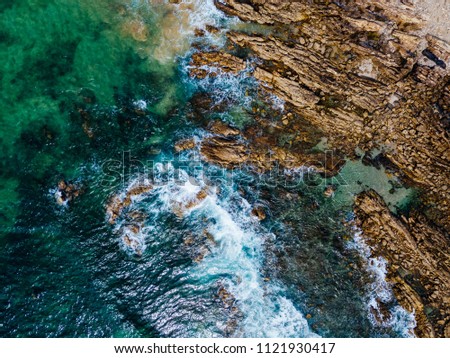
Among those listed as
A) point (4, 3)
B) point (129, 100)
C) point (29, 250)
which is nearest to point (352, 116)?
point (129, 100)

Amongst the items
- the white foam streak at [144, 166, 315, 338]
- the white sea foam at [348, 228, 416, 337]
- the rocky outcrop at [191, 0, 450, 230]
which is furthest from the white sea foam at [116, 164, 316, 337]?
the rocky outcrop at [191, 0, 450, 230]

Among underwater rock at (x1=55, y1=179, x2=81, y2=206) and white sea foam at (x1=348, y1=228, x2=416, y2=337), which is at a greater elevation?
underwater rock at (x1=55, y1=179, x2=81, y2=206)

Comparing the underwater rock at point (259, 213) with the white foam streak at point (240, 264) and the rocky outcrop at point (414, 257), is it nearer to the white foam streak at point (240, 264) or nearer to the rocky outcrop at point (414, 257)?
the white foam streak at point (240, 264)

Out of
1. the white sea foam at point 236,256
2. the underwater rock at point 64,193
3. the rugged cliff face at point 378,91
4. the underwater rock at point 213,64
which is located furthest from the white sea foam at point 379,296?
the underwater rock at point 64,193
